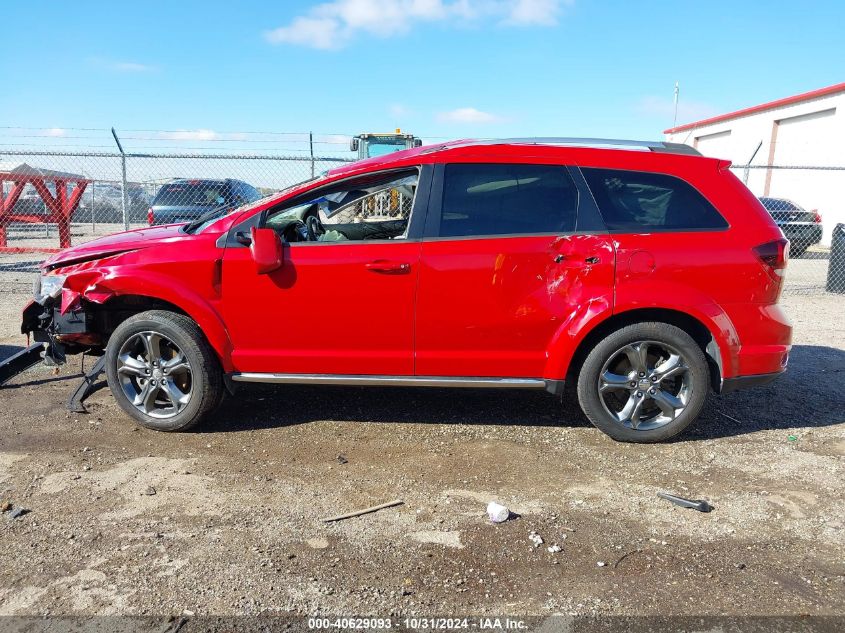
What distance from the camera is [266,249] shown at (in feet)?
12.8

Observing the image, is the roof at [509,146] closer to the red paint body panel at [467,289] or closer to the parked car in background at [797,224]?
the red paint body panel at [467,289]

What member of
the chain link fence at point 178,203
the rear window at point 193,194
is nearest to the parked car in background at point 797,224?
the chain link fence at point 178,203

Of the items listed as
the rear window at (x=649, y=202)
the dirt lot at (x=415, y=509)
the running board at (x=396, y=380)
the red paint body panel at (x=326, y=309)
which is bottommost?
the dirt lot at (x=415, y=509)

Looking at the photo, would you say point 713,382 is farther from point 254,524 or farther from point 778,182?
point 778,182

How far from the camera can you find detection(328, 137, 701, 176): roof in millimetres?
4086

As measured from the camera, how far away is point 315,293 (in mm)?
3984

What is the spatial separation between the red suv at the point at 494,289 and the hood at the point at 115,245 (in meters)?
0.03

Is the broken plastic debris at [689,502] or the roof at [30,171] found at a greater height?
the roof at [30,171]

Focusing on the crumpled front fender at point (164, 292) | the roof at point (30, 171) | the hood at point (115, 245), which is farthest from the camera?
the roof at point (30, 171)

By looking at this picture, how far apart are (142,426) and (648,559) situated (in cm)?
328

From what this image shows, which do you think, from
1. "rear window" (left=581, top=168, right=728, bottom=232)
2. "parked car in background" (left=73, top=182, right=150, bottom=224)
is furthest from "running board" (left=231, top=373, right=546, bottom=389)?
"parked car in background" (left=73, top=182, right=150, bottom=224)

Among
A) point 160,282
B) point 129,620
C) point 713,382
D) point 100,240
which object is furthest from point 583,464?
point 100,240

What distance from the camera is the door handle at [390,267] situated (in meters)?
3.93

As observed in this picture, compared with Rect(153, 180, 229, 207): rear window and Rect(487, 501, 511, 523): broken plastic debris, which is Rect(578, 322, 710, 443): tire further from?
Rect(153, 180, 229, 207): rear window
